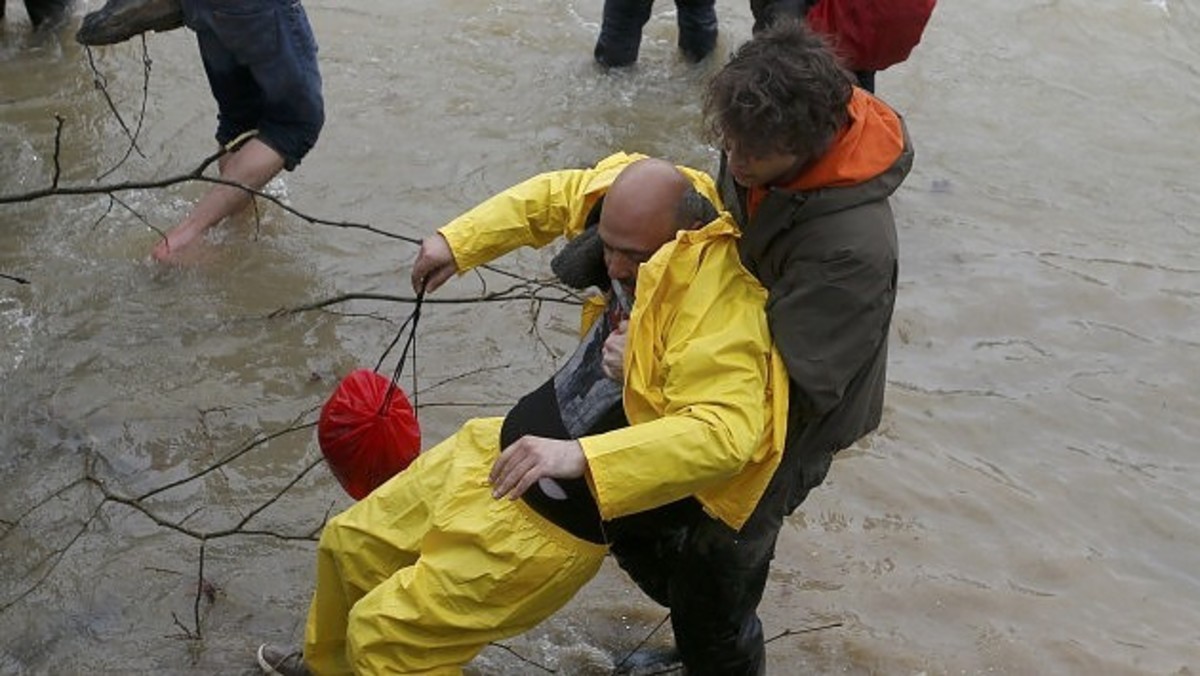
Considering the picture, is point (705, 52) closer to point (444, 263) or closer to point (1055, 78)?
point (1055, 78)

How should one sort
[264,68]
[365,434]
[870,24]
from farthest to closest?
[870,24] < [264,68] < [365,434]

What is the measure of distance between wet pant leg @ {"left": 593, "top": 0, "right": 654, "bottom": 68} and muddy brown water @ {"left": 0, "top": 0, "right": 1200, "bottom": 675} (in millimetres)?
126

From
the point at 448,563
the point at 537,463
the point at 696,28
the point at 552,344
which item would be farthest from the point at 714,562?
the point at 696,28

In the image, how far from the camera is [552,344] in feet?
17.9

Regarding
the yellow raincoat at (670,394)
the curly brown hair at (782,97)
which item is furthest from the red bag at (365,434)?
the curly brown hair at (782,97)

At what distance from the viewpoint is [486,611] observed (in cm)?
325

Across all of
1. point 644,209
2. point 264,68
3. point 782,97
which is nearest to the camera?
point 782,97

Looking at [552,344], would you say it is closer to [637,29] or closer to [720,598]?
[720,598]

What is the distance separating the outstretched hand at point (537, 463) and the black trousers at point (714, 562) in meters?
0.53

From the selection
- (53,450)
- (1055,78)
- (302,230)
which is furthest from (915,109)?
(53,450)

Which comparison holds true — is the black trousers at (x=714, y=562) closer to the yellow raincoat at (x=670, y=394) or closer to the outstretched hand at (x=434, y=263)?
the yellow raincoat at (x=670, y=394)

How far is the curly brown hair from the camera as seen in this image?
2.77m

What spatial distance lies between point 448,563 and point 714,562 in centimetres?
58

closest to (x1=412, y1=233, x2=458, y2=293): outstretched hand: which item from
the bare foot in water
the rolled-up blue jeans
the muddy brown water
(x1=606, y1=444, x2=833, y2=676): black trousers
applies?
(x1=606, y1=444, x2=833, y2=676): black trousers
